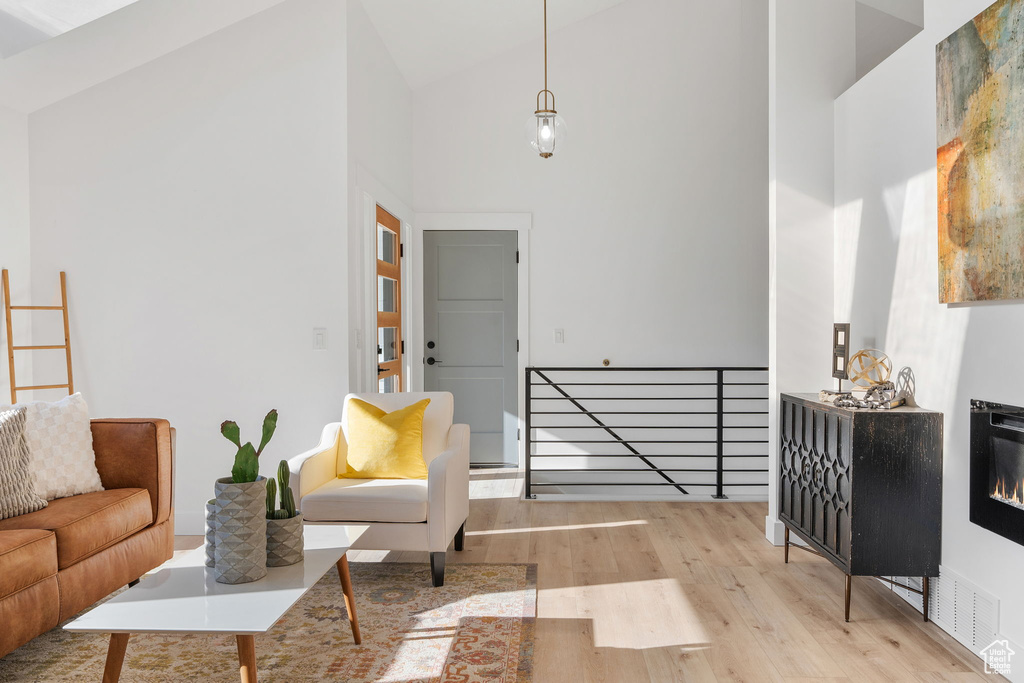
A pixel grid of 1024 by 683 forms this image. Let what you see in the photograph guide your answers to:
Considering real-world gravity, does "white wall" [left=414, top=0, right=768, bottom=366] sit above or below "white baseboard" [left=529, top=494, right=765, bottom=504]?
above

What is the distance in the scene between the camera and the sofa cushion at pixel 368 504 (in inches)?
129

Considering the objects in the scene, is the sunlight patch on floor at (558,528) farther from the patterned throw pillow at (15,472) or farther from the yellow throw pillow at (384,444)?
the patterned throw pillow at (15,472)

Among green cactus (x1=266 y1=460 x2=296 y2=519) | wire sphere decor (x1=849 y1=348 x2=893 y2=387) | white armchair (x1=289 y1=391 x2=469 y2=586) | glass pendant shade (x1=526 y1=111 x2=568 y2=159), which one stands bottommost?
white armchair (x1=289 y1=391 x2=469 y2=586)

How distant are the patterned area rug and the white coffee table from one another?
1.29 feet

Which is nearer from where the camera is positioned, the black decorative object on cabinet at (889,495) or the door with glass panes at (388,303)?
the black decorative object on cabinet at (889,495)

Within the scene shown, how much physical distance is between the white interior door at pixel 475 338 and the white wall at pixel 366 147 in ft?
2.68

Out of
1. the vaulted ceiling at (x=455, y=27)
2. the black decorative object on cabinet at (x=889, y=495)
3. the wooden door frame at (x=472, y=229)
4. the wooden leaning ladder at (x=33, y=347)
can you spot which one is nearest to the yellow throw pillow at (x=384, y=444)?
the wooden leaning ladder at (x=33, y=347)

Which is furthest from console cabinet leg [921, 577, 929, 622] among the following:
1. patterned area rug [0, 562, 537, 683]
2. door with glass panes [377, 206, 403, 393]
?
door with glass panes [377, 206, 403, 393]

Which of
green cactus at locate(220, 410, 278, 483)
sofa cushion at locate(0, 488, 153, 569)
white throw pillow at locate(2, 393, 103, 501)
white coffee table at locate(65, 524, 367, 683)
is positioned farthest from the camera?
white throw pillow at locate(2, 393, 103, 501)

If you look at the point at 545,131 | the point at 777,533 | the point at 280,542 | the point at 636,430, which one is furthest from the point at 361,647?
the point at 636,430

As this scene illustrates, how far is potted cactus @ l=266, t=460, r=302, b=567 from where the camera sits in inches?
92.0

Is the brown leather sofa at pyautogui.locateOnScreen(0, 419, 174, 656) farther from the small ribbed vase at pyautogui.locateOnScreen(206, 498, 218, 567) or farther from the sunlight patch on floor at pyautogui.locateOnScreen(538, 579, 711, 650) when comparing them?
the sunlight patch on floor at pyautogui.locateOnScreen(538, 579, 711, 650)

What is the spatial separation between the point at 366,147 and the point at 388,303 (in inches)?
46.5

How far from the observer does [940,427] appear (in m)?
2.85
